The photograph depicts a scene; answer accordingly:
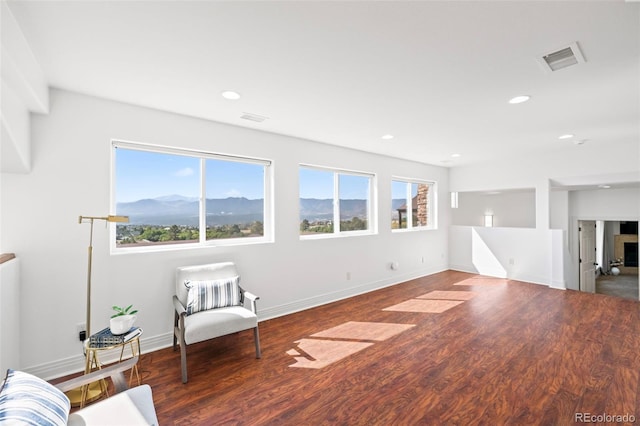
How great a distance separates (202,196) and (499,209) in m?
7.59

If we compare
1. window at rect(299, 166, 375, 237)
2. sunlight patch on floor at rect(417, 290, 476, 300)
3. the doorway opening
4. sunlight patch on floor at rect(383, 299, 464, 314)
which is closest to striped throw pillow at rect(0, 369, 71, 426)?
window at rect(299, 166, 375, 237)

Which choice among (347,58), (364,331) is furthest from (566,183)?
(347,58)

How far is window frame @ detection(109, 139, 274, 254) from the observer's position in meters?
2.91

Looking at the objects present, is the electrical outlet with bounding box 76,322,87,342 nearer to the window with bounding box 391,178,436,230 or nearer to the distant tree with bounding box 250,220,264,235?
the distant tree with bounding box 250,220,264,235

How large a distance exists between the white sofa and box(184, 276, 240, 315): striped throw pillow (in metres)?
1.13

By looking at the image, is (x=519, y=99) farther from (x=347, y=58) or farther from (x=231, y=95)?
(x=231, y=95)

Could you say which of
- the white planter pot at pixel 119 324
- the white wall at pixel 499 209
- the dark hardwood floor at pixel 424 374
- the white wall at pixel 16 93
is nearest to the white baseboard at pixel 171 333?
the dark hardwood floor at pixel 424 374

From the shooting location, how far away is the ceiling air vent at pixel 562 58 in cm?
194

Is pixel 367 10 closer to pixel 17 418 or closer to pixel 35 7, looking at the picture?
pixel 35 7

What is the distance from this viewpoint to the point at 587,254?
6.57 metres

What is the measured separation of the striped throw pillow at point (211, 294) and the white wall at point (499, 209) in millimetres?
5959

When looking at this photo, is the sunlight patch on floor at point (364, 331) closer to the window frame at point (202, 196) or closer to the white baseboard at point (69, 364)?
the window frame at point (202, 196)

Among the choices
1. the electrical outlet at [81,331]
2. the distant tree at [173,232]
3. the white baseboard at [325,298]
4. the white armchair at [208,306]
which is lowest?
the white baseboard at [325,298]

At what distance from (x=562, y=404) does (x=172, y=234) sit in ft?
12.8
